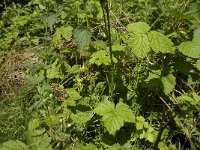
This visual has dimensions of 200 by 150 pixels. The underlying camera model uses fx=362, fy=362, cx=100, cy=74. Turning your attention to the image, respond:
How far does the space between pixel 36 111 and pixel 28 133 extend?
0.32 m

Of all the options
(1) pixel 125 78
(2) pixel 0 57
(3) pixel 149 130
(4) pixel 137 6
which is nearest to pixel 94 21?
(4) pixel 137 6

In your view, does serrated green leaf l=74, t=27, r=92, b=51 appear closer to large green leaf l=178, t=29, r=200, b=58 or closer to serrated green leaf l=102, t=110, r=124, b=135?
serrated green leaf l=102, t=110, r=124, b=135

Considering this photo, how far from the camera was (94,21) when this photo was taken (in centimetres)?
327

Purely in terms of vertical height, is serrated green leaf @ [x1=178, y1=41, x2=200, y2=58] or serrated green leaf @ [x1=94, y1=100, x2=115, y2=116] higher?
serrated green leaf @ [x1=178, y1=41, x2=200, y2=58]

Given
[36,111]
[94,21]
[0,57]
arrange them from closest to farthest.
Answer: [36,111] → [94,21] → [0,57]

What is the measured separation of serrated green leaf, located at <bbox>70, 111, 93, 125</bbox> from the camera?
2441mm

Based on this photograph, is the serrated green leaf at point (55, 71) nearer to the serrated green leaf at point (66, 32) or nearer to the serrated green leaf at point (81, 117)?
the serrated green leaf at point (66, 32)

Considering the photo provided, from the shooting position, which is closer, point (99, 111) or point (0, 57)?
point (99, 111)

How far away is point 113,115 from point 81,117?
0.28 metres

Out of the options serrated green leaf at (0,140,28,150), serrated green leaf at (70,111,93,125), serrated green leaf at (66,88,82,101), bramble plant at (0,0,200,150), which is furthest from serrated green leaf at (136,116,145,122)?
serrated green leaf at (0,140,28,150)

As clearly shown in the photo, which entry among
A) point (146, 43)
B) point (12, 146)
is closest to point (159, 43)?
point (146, 43)

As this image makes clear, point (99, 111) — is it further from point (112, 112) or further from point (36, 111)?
point (36, 111)

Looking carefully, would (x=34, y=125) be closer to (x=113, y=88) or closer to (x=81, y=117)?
(x=81, y=117)

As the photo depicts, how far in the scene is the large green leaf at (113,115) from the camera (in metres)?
2.23
